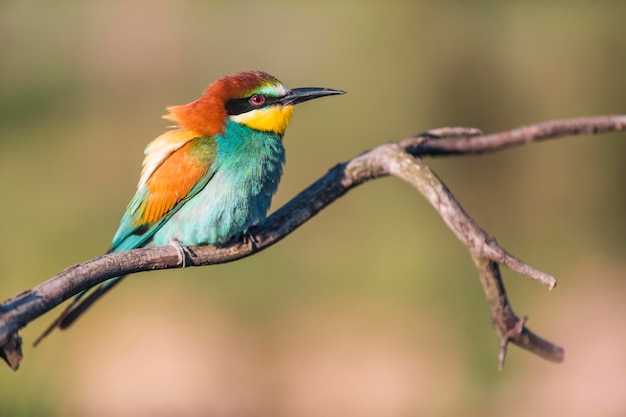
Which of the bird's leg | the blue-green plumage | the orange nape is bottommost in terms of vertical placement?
the bird's leg

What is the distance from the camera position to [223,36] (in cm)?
619

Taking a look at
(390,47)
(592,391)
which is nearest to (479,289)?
(592,391)

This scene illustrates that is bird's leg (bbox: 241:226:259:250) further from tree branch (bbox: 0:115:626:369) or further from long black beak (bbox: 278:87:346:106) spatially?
long black beak (bbox: 278:87:346:106)

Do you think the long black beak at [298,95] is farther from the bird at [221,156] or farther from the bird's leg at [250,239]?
the bird's leg at [250,239]

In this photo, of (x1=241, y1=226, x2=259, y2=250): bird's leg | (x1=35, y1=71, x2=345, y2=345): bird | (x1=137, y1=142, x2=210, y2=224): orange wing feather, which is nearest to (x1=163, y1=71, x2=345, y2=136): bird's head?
(x1=35, y1=71, x2=345, y2=345): bird

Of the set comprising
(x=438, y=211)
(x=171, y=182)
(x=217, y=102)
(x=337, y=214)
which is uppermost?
(x=337, y=214)

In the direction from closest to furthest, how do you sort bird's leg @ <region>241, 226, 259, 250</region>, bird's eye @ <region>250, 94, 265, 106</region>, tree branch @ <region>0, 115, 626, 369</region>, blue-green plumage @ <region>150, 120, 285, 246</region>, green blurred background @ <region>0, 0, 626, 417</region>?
tree branch @ <region>0, 115, 626, 369</region>, bird's leg @ <region>241, 226, 259, 250</region>, blue-green plumage @ <region>150, 120, 285, 246</region>, bird's eye @ <region>250, 94, 265, 106</region>, green blurred background @ <region>0, 0, 626, 417</region>

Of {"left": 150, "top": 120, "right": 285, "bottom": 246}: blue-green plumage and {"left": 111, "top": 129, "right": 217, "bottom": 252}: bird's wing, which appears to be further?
{"left": 111, "top": 129, "right": 217, "bottom": 252}: bird's wing

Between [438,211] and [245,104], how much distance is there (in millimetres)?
918

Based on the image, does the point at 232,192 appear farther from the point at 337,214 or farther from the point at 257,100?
the point at 337,214

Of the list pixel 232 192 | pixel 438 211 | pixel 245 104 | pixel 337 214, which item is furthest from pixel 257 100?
pixel 337 214

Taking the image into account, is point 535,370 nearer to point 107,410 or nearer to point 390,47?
point 107,410

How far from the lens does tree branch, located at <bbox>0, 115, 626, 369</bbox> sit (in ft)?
6.91

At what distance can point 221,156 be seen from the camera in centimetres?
300
